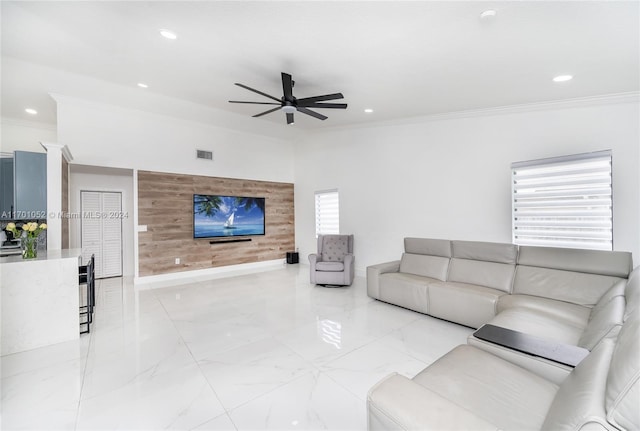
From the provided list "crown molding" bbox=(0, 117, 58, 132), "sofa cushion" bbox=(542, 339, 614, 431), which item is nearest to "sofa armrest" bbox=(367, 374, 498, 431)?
"sofa cushion" bbox=(542, 339, 614, 431)

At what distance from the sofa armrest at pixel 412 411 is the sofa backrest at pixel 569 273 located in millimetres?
2792

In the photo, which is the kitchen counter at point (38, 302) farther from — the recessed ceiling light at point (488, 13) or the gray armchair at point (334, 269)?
the recessed ceiling light at point (488, 13)

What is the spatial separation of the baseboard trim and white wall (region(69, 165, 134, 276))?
114cm

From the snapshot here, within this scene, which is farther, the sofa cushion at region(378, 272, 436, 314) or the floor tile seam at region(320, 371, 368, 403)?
the sofa cushion at region(378, 272, 436, 314)

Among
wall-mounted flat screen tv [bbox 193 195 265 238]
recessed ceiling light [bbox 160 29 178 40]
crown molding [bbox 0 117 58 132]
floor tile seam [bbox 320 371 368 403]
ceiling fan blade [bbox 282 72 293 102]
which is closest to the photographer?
floor tile seam [bbox 320 371 368 403]

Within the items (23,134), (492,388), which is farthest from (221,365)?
(23,134)

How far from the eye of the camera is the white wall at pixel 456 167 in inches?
133

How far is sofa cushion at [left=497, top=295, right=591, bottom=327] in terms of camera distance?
2.49 m

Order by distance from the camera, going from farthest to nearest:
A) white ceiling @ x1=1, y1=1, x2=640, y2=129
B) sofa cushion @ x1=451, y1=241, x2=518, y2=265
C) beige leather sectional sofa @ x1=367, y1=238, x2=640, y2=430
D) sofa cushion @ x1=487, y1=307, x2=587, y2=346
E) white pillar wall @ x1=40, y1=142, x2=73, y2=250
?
white pillar wall @ x1=40, y1=142, x2=73, y2=250 → sofa cushion @ x1=451, y1=241, x2=518, y2=265 → white ceiling @ x1=1, y1=1, x2=640, y2=129 → sofa cushion @ x1=487, y1=307, x2=587, y2=346 → beige leather sectional sofa @ x1=367, y1=238, x2=640, y2=430

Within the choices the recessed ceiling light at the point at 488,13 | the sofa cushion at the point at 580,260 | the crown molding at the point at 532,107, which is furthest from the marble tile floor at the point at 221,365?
the crown molding at the point at 532,107

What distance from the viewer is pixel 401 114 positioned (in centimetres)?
486

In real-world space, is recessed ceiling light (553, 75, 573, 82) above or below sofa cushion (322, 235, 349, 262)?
above

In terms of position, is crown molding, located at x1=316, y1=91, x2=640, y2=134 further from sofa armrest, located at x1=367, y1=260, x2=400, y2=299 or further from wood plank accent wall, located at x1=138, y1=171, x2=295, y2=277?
wood plank accent wall, located at x1=138, y1=171, x2=295, y2=277

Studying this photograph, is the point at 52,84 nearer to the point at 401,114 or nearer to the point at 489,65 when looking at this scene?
the point at 401,114
